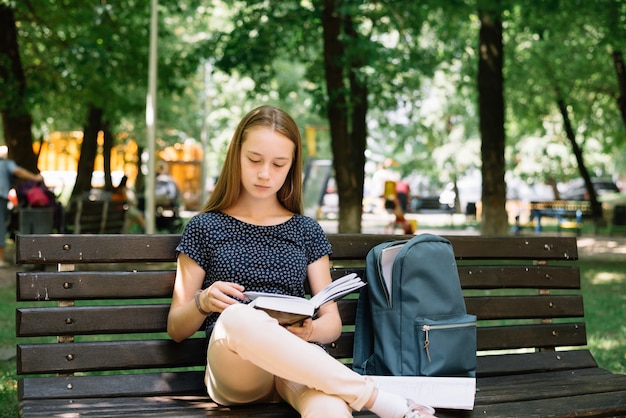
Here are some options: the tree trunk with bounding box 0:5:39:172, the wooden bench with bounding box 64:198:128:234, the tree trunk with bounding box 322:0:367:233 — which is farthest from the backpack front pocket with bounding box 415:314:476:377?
the tree trunk with bounding box 0:5:39:172

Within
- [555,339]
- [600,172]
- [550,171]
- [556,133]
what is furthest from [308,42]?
[600,172]

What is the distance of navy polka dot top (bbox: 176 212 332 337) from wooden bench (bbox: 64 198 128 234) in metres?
9.98

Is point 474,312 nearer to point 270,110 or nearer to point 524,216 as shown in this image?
point 270,110

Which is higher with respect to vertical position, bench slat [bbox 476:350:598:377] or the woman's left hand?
the woman's left hand

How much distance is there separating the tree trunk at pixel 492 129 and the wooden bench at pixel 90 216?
6.05 metres

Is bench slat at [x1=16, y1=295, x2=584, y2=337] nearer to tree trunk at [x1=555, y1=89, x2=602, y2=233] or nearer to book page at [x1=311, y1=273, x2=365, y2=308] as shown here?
book page at [x1=311, y1=273, x2=365, y2=308]

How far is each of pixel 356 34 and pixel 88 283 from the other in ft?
37.9

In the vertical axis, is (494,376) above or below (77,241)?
below

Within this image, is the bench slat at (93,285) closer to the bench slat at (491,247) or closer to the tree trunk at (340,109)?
the bench slat at (491,247)

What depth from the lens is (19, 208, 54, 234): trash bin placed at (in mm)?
13680

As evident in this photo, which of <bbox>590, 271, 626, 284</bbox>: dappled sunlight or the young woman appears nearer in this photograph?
the young woman

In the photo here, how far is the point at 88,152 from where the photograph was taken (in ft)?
76.2

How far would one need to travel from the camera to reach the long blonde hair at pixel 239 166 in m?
3.79

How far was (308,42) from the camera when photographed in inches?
691
